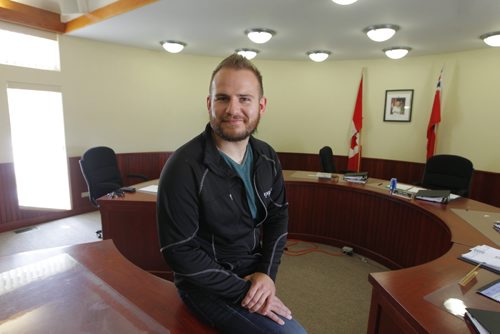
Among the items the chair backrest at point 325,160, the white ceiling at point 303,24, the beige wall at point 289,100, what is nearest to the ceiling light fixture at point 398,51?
the white ceiling at point 303,24

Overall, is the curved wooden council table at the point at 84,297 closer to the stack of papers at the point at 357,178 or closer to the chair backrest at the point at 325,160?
the stack of papers at the point at 357,178

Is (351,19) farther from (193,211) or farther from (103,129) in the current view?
(103,129)

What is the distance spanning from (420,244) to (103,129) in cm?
438

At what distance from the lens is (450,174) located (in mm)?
3008

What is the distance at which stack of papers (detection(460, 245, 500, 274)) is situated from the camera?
125 cm

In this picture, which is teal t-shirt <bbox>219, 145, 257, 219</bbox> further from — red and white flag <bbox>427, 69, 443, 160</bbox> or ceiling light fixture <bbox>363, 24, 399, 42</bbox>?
red and white flag <bbox>427, 69, 443, 160</bbox>

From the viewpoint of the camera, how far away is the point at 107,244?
4.87 feet

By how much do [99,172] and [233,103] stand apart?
262 centimetres

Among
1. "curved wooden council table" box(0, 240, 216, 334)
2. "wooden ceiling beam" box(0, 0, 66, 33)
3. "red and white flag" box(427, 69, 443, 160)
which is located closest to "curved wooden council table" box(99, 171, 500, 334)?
"curved wooden council table" box(0, 240, 216, 334)

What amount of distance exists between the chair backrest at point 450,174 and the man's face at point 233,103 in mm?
2761

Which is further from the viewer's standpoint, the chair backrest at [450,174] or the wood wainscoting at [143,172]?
the wood wainscoting at [143,172]

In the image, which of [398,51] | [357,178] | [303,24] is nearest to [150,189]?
[357,178]

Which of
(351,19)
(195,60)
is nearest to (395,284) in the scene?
(351,19)

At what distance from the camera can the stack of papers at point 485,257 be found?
125cm
